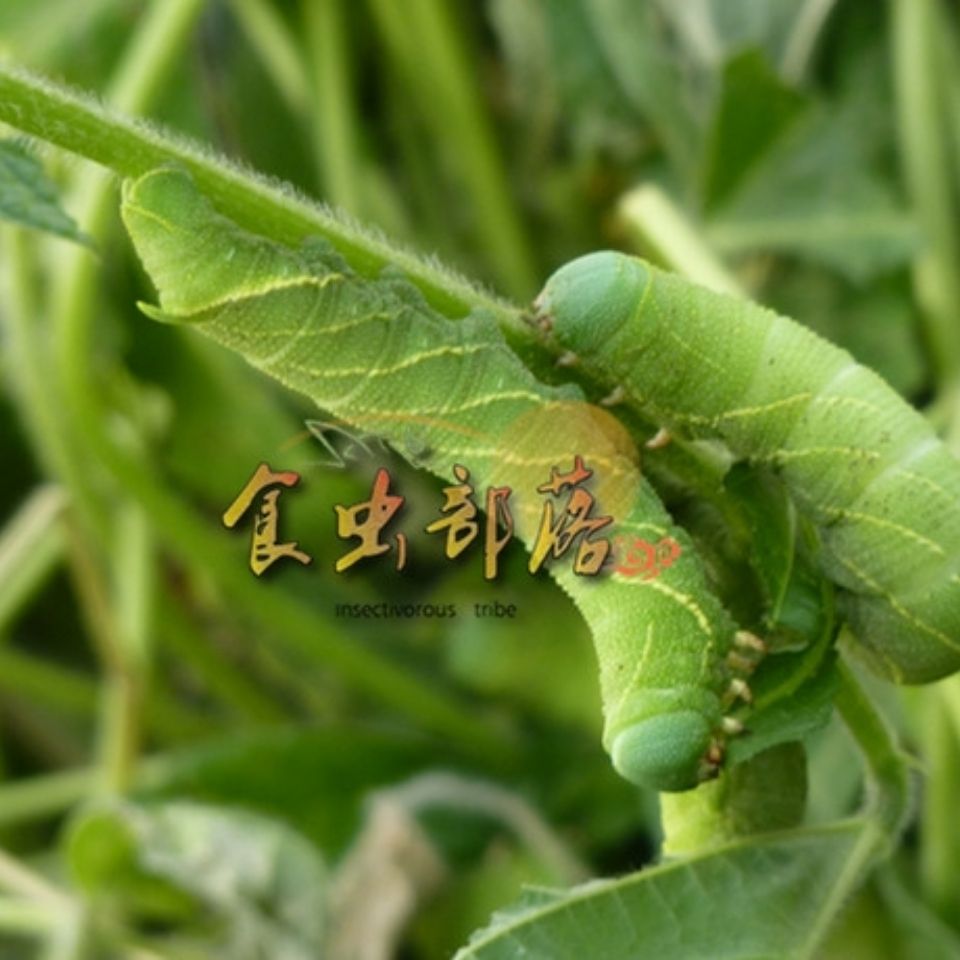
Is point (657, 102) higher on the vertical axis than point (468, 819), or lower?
higher

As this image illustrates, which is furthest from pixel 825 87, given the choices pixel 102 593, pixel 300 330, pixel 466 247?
pixel 300 330

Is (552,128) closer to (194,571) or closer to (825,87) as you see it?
(825,87)

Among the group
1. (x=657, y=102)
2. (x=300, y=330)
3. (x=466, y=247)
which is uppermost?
(x=300, y=330)

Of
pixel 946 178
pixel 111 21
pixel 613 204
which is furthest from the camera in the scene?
pixel 613 204

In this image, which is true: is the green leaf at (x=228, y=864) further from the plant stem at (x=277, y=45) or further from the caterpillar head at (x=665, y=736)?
the plant stem at (x=277, y=45)

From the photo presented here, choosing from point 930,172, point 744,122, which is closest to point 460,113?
point 744,122

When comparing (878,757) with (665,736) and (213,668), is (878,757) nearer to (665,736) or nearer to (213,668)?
(665,736)

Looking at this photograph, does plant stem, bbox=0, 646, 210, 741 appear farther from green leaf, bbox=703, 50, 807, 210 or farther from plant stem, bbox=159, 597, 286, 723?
green leaf, bbox=703, 50, 807, 210

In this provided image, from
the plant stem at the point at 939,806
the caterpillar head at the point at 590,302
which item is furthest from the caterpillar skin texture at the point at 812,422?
the plant stem at the point at 939,806

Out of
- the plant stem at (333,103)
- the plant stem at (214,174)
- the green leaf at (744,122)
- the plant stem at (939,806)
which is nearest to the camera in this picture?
the plant stem at (214,174)
